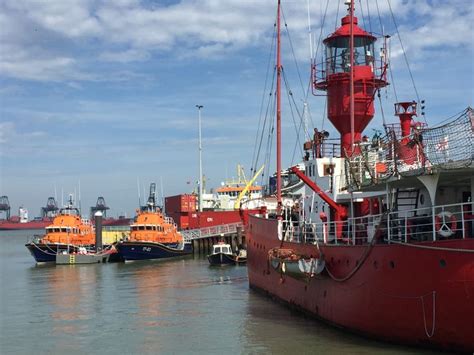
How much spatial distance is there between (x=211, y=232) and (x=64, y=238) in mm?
17293

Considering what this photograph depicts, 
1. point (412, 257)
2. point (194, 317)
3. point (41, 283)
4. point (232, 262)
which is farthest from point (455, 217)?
point (232, 262)

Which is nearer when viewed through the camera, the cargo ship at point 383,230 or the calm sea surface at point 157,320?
the cargo ship at point 383,230

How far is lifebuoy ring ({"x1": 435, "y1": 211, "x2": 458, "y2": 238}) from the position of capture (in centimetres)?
1600

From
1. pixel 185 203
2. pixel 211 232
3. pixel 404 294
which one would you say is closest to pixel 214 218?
pixel 211 232

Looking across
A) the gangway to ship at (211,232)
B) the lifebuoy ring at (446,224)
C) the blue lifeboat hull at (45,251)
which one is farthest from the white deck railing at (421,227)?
the gangway to ship at (211,232)

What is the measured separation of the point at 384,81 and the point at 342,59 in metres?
2.03

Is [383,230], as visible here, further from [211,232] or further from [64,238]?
[211,232]

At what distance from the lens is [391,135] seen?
1939 centimetres

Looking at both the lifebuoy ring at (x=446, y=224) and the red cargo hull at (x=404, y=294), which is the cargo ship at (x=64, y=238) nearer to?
the red cargo hull at (x=404, y=294)

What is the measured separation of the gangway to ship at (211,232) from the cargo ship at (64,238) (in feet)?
33.6

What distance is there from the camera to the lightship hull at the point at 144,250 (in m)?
55.2

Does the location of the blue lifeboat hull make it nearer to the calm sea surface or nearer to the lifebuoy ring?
the calm sea surface

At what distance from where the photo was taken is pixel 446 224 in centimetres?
1662

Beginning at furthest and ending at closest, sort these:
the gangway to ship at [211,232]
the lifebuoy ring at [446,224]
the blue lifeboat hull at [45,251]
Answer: the gangway to ship at [211,232] → the blue lifeboat hull at [45,251] → the lifebuoy ring at [446,224]
